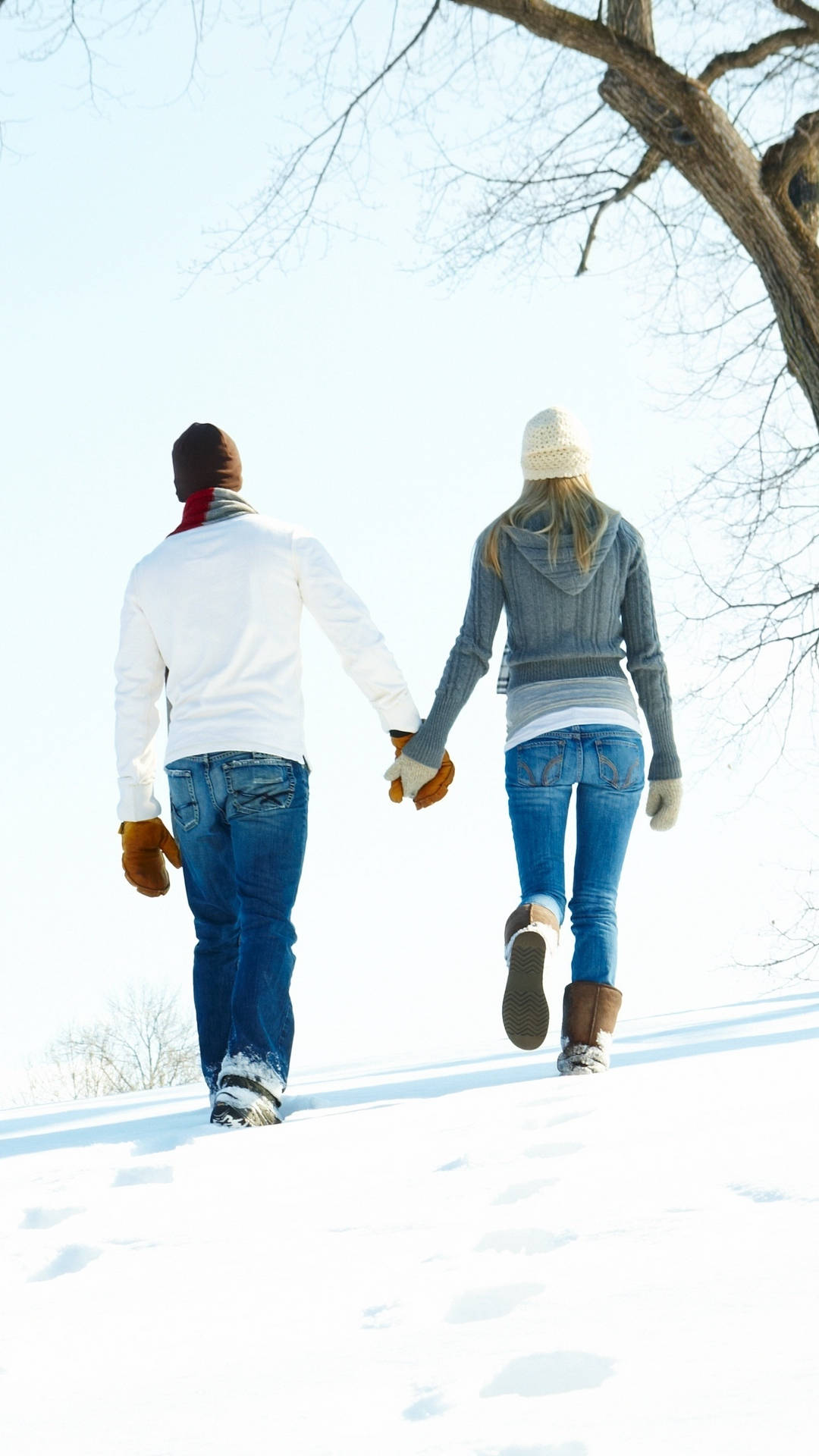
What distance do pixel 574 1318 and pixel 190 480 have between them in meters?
2.87

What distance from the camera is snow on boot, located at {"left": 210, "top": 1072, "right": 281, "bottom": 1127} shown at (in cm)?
341

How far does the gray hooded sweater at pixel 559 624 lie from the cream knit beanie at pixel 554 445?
7.6 inches

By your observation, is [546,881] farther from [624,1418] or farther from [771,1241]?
Result: [624,1418]

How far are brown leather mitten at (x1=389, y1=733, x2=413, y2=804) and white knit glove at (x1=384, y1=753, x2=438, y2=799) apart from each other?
2 cm

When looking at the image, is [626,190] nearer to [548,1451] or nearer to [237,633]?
[237,633]

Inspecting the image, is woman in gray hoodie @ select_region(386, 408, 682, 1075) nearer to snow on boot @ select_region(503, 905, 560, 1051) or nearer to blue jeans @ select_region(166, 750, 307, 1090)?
snow on boot @ select_region(503, 905, 560, 1051)

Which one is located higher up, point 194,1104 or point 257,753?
point 257,753

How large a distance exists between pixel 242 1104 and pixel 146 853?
0.89 meters

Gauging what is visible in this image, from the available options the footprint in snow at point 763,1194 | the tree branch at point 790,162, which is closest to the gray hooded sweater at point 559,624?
the footprint in snow at point 763,1194

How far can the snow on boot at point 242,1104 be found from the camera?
341 cm

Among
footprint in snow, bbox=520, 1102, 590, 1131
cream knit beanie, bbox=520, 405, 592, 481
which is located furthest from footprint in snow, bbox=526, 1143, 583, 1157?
cream knit beanie, bbox=520, 405, 592, 481

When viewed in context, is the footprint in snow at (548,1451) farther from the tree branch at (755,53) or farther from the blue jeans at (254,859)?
the tree branch at (755,53)

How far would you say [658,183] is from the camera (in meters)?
9.32

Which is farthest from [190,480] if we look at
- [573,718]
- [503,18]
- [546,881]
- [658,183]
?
[658,183]
